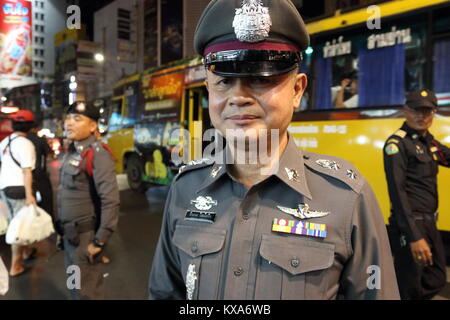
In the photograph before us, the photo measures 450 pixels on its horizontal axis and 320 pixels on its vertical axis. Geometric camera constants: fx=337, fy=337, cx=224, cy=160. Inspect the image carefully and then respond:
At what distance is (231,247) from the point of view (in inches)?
37.6

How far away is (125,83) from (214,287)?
7.83 meters

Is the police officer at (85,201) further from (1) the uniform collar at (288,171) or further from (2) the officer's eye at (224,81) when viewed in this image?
(2) the officer's eye at (224,81)

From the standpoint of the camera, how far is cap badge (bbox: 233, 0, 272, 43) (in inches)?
34.8

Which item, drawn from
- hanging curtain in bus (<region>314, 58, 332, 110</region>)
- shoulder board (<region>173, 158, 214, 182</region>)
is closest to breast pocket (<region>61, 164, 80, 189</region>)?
shoulder board (<region>173, 158, 214, 182</region>)

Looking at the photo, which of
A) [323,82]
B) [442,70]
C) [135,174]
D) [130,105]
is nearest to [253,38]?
[442,70]

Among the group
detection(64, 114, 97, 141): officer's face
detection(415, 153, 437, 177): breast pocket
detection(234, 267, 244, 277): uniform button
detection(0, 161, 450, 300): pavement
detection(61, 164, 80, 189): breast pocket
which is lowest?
detection(0, 161, 450, 300): pavement

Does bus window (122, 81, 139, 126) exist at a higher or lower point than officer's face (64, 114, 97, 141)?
higher

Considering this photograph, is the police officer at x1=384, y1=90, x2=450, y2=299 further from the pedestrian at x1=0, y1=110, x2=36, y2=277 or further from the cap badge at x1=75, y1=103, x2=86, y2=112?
the pedestrian at x1=0, y1=110, x2=36, y2=277

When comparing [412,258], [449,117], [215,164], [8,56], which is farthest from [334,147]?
[8,56]

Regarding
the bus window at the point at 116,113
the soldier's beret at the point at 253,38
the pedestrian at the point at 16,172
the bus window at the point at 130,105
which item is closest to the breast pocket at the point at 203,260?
the soldier's beret at the point at 253,38

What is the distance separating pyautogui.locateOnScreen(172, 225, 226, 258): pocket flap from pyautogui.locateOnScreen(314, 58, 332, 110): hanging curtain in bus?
3595 millimetres

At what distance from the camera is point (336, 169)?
1034 millimetres

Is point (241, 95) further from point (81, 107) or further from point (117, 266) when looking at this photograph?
point (117, 266)

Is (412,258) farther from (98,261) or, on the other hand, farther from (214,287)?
(98,261)
